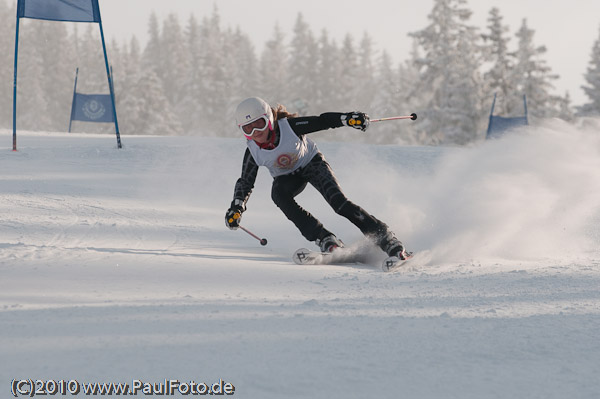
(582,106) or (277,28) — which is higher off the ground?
(277,28)

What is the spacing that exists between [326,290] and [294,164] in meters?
1.79

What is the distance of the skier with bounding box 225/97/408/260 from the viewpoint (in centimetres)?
441

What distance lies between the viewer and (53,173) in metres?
7.91

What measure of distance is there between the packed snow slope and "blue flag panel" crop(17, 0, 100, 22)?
2.80 meters

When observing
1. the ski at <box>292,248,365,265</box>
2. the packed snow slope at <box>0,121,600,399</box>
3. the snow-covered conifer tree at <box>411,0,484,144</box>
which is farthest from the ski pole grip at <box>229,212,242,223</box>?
the snow-covered conifer tree at <box>411,0,484,144</box>

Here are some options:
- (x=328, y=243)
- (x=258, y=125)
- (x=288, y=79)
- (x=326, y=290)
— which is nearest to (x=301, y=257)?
(x=328, y=243)

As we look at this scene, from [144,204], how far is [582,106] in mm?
31283

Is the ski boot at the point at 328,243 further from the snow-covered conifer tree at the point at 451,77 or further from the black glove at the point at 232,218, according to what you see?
the snow-covered conifer tree at the point at 451,77

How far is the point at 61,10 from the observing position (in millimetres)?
8953

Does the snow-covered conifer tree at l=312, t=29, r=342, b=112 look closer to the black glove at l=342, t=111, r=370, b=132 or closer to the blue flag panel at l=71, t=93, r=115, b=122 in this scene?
the blue flag panel at l=71, t=93, r=115, b=122

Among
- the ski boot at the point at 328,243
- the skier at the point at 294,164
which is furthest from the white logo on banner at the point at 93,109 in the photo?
the ski boot at the point at 328,243

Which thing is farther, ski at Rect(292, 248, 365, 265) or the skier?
the skier

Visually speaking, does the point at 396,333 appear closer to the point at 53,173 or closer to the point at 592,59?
the point at 53,173

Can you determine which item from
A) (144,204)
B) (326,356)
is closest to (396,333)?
(326,356)
